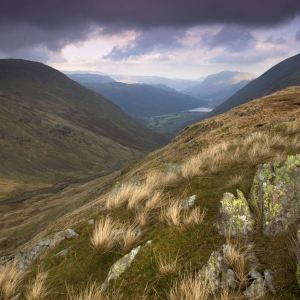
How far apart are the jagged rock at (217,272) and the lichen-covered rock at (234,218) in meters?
0.83

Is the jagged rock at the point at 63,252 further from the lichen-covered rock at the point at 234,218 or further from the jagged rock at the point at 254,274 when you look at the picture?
the jagged rock at the point at 254,274

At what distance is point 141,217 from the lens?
7.00 metres

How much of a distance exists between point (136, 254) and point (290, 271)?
2927 millimetres

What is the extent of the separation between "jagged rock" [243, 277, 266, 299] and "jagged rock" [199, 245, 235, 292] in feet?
0.89

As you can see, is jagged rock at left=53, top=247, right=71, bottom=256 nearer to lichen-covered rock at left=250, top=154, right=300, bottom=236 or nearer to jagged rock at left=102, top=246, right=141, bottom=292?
jagged rock at left=102, top=246, right=141, bottom=292

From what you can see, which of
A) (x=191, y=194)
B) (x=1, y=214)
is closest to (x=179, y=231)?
(x=191, y=194)

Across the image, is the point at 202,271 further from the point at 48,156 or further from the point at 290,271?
the point at 48,156

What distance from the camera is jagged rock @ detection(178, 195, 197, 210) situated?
6.89 m

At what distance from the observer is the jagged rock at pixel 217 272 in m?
4.04

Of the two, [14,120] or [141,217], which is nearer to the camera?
[141,217]

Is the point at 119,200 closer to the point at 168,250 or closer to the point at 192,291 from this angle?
the point at 168,250

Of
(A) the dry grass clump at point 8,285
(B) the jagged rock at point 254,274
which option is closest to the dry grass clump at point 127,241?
(A) the dry grass clump at point 8,285

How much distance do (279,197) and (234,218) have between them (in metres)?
1.06

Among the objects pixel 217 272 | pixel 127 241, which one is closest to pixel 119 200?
pixel 127 241
